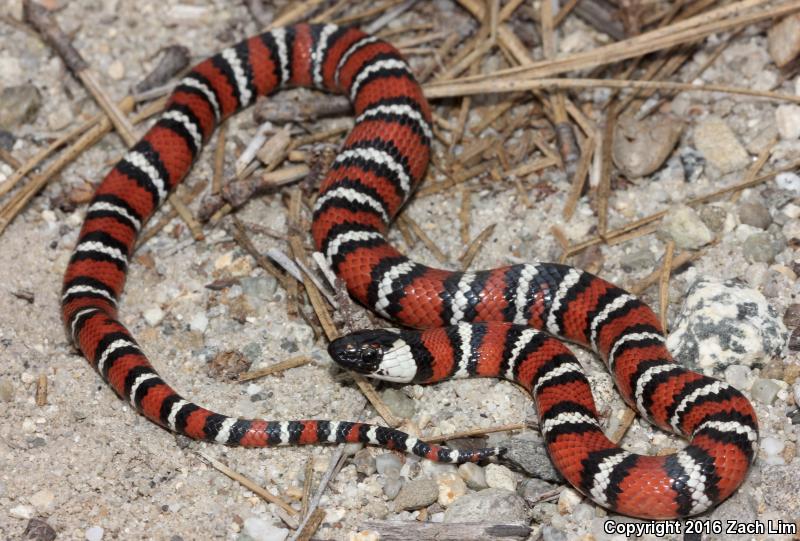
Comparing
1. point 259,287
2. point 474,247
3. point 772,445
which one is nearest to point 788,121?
point 474,247

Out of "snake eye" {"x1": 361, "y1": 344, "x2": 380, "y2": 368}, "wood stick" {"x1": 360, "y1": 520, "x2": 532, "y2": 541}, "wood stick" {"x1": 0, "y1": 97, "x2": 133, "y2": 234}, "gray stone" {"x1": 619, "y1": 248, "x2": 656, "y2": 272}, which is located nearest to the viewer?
"wood stick" {"x1": 360, "y1": 520, "x2": 532, "y2": 541}

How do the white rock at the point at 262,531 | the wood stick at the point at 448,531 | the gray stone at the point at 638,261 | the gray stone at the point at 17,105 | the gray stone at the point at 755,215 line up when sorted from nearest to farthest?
the wood stick at the point at 448,531 → the white rock at the point at 262,531 → the gray stone at the point at 755,215 → the gray stone at the point at 638,261 → the gray stone at the point at 17,105

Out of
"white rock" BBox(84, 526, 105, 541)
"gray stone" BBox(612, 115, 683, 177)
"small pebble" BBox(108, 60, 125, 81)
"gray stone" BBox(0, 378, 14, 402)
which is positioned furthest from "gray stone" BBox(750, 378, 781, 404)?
"small pebble" BBox(108, 60, 125, 81)

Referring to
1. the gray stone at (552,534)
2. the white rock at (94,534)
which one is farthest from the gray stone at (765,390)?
the white rock at (94,534)

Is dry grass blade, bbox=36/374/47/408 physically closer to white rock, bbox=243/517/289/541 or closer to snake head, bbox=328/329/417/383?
white rock, bbox=243/517/289/541

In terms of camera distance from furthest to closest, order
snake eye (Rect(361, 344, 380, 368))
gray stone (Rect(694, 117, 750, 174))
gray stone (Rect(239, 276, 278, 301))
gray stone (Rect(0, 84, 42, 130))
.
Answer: gray stone (Rect(0, 84, 42, 130)), gray stone (Rect(694, 117, 750, 174)), gray stone (Rect(239, 276, 278, 301)), snake eye (Rect(361, 344, 380, 368))

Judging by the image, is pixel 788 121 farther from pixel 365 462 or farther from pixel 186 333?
pixel 186 333

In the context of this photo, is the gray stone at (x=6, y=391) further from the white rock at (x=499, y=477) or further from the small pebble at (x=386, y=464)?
the white rock at (x=499, y=477)
